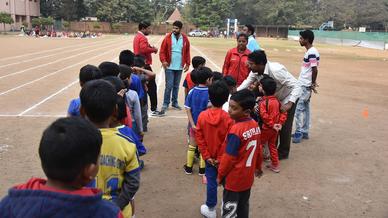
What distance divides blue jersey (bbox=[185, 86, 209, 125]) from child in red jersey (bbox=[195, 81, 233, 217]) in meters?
0.94

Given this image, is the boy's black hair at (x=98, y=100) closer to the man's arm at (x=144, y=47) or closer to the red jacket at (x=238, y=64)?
the red jacket at (x=238, y=64)

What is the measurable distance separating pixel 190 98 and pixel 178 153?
1.40 metres

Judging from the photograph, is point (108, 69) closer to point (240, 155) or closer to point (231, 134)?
point (231, 134)

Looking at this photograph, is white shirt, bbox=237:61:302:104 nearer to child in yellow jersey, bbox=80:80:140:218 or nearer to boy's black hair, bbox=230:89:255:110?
boy's black hair, bbox=230:89:255:110

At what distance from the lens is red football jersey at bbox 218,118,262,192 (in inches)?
130

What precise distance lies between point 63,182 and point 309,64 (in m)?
5.81

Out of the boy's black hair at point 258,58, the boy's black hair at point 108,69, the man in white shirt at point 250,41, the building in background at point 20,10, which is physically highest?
the building in background at point 20,10

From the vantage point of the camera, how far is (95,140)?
155cm

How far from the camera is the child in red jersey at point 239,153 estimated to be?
10.9 ft

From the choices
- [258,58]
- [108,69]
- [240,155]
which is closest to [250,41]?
[258,58]

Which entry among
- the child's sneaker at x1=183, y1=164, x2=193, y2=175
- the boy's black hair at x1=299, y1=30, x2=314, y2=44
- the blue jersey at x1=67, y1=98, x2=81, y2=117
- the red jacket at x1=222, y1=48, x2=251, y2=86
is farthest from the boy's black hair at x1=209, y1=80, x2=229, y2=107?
the boy's black hair at x1=299, y1=30, x2=314, y2=44

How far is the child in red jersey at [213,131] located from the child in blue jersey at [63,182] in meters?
2.41

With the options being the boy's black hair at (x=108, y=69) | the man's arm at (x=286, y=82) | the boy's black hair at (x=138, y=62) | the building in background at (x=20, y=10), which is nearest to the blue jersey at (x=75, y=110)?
the boy's black hair at (x=108, y=69)

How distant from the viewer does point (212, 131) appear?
3932 millimetres
